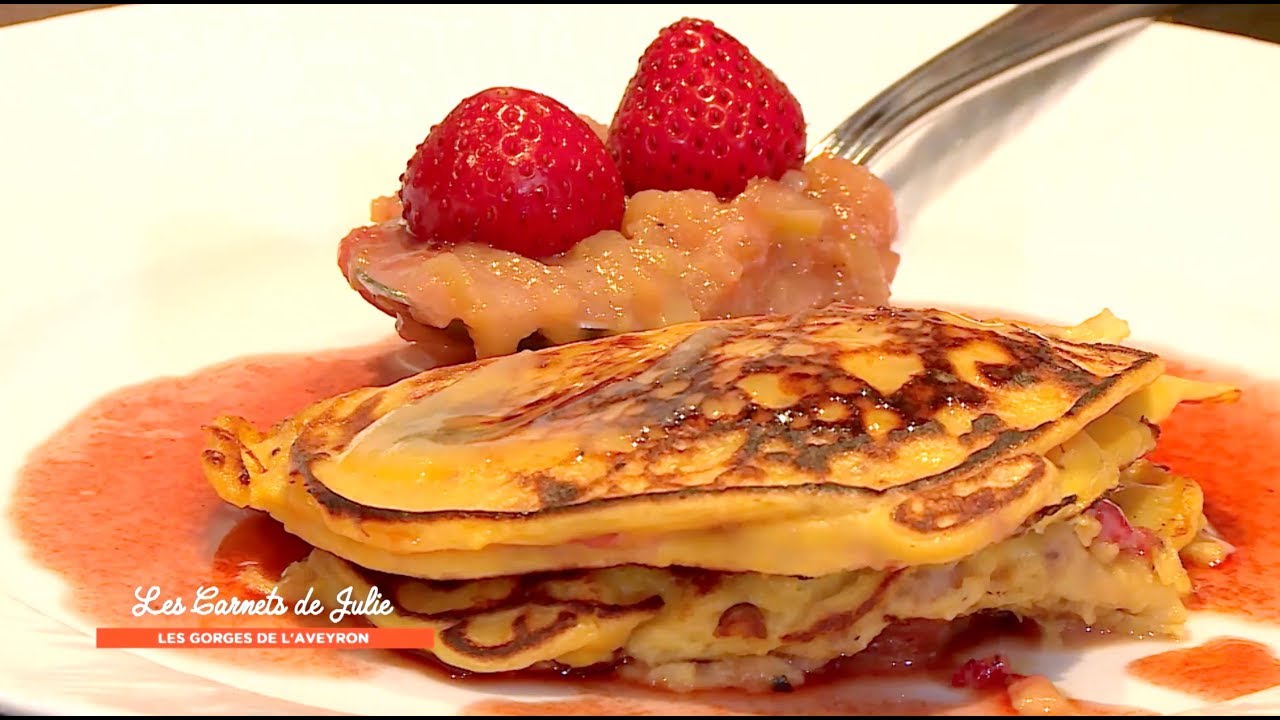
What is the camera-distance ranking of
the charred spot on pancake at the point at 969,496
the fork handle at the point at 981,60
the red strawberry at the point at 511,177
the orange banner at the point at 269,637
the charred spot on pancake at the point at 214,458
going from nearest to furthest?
the charred spot on pancake at the point at 969,496 → the orange banner at the point at 269,637 → the charred spot on pancake at the point at 214,458 → the red strawberry at the point at 511,177 → the fork handle at the point at 981,60

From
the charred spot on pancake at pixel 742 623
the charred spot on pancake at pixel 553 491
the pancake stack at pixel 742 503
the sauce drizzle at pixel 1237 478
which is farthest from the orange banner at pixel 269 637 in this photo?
the sauce drizzle at pixel 1237 478

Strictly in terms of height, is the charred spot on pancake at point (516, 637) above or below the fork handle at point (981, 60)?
below

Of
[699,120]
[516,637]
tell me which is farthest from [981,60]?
[516,637]

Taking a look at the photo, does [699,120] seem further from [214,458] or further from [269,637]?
[269,637]

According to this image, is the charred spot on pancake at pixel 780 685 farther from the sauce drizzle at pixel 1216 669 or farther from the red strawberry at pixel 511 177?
the red strawberry at pixel 511 177

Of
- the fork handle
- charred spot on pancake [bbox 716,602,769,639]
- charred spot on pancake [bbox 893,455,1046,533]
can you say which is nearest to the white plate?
the fork handle

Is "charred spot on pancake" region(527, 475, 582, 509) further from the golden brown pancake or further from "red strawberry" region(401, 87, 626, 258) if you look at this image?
"red strawberry" region(401, 87, 626, 258)

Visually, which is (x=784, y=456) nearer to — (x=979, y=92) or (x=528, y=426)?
(x=528, y=426)
